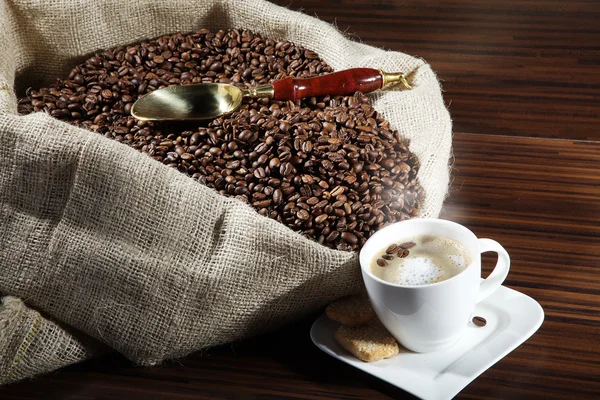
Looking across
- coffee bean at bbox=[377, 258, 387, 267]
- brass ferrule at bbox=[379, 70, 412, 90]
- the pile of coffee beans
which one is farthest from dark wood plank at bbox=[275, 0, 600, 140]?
coffee bean at bbox=[377, 258, 387, 267]

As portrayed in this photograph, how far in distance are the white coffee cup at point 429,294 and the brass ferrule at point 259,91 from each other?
0.47 meters

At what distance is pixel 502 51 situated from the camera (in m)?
2.20

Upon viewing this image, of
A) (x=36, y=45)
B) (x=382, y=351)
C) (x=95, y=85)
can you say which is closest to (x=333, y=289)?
(x=382, y=351)

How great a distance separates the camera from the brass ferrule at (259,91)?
155cm

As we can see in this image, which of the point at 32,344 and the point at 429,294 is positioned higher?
the point at 429,294

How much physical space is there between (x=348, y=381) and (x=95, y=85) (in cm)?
85

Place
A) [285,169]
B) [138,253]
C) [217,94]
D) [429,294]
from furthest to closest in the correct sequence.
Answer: [217,94], [285,169], [138,253], [429,294]

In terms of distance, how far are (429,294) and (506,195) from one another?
22.0 inches

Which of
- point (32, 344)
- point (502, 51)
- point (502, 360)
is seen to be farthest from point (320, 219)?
point (502, 51)

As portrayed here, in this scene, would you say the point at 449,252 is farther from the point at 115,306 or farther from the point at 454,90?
the point at 454,90

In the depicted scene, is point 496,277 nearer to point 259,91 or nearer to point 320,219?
point 320,219

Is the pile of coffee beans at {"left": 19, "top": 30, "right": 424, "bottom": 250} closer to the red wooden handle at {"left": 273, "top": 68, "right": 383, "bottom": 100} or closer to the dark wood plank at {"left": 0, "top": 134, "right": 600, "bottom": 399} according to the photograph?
the red wooden handle at {"left": 273, "top": 68, "right": 383, "bottom": 100}

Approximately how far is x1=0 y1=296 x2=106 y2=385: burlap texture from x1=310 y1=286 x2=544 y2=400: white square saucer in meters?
0.38

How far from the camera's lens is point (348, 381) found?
1189mm
